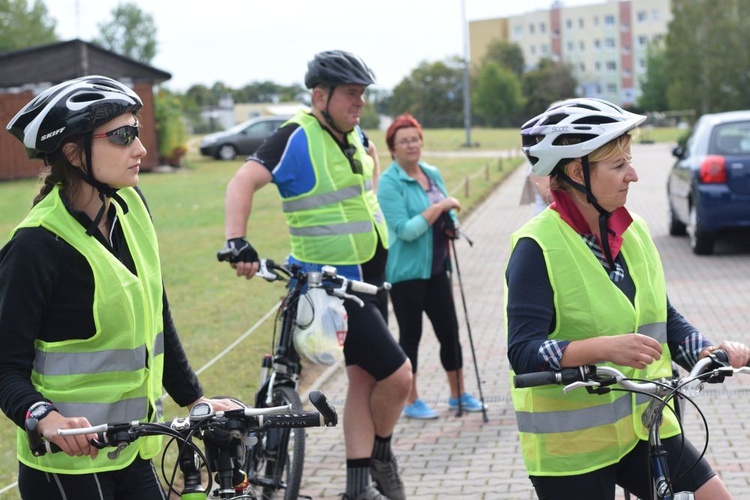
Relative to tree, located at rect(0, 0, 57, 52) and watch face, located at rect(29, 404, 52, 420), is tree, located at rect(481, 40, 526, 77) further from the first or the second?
watch face, located at rect(29, 404, 52, 420)

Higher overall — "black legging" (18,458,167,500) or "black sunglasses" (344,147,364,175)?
"black sunglasses" (344,147,364,175)

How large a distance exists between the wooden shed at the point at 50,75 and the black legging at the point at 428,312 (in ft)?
103

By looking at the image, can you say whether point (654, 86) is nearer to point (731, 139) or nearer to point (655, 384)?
point (731, 139)

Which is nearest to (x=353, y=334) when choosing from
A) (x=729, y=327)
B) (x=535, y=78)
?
(x=729, y=327)

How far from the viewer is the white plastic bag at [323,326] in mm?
5730

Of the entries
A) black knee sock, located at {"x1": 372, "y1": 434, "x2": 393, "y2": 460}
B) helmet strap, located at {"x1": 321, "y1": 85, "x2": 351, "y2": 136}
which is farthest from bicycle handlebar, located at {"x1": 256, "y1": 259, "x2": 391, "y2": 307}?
black knee sock, located at {"x1": 372, "y1": 434, "x2": 393, "y2": 460}

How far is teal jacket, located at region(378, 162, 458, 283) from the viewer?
800 centimetres

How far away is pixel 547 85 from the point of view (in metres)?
107

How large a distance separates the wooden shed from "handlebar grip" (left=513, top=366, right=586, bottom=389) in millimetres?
36179

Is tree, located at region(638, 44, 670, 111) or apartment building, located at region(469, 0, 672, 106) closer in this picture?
tree, located at region(638, 44, 670, 111)

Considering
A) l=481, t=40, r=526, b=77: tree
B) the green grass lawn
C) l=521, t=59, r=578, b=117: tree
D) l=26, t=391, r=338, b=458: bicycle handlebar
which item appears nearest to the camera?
l=26, t=391, r=338, b=458: bicycle handlebar

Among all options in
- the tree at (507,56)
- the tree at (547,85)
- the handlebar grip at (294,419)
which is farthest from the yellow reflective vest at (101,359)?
the tree at (507,56)

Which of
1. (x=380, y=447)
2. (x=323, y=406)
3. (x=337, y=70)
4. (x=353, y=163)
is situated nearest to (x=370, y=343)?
(x=380, y=447)

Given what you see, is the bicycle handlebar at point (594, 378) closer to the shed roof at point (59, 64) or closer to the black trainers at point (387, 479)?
the black trainers at point (387, 479)
